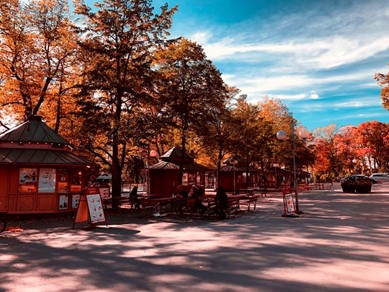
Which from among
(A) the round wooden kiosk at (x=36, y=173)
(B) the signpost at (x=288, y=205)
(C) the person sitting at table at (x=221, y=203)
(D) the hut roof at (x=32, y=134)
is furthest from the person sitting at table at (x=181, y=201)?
(D) the hut roof at (x=32, y=134)

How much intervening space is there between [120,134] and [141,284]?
12.3m

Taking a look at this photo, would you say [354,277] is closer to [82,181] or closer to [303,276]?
[303,276]

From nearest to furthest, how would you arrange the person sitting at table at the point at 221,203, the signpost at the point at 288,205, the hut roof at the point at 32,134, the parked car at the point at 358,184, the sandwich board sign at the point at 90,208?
the sandwich board sign at the point at 90,208 → the signpost at the point at 288,205 → the person sitting at table at the point at 221,203 → the hut roof at the point at 32,134 → the parked car at the point at 358,184

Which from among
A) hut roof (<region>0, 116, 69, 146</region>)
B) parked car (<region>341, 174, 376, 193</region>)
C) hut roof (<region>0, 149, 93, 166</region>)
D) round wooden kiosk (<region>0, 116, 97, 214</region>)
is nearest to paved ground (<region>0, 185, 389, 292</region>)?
round wooden kiosk (<region>0, 116, 97, 214</region>)

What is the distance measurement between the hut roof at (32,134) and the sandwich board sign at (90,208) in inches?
243

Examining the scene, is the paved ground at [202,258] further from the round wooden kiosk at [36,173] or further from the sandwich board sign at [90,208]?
the round wooden kiosk at [36,173]

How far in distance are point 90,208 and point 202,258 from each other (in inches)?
260

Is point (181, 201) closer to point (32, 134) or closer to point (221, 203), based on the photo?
point (221, 203)

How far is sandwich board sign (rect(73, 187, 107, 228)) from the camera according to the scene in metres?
12.3

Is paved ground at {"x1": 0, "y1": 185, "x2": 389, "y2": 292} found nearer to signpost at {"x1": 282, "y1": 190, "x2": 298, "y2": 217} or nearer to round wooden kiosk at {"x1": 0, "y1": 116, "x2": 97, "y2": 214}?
signpost at {"x1": 282, "y1": 190, "x2": 298, "y2": 217}

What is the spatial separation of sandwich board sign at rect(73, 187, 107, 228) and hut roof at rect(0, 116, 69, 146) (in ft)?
20.2

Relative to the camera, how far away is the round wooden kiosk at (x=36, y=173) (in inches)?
615

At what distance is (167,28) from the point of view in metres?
19.4

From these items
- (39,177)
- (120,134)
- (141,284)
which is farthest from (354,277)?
→ (39,177)
